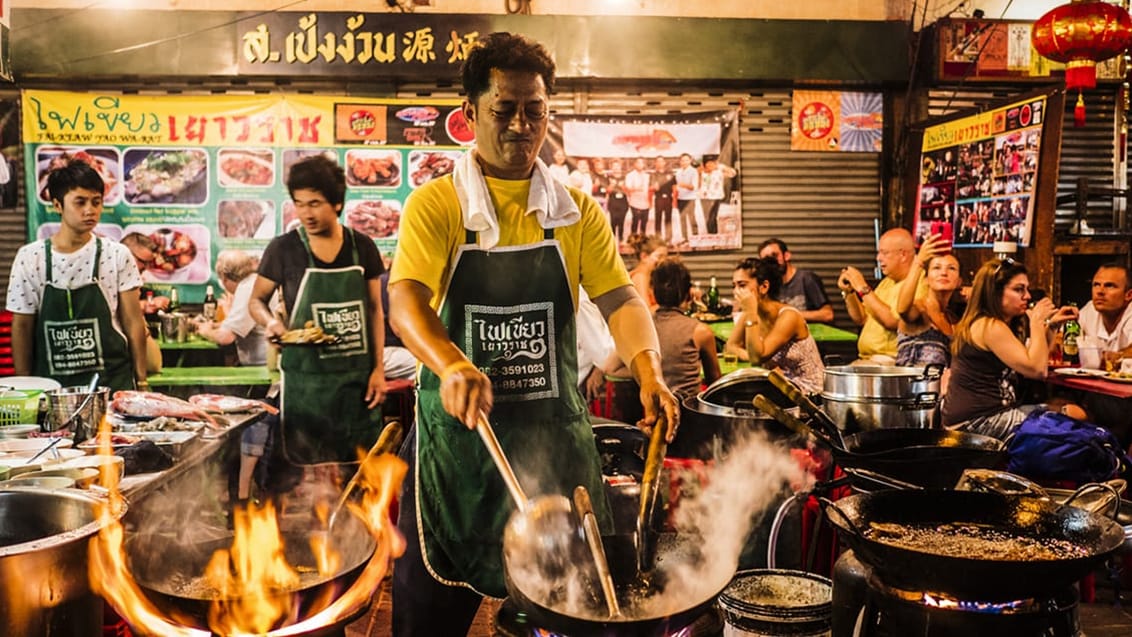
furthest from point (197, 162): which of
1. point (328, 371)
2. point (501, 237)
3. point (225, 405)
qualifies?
point (501, 237)

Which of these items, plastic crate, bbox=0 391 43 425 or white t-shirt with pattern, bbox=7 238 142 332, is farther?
white t-shirt with pattern, bbox=7 238 142 332

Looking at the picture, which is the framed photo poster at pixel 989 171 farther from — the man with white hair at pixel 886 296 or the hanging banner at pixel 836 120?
the man with white hair at pixel 886 296

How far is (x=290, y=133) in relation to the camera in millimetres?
8883

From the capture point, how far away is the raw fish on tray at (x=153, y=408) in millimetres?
4281

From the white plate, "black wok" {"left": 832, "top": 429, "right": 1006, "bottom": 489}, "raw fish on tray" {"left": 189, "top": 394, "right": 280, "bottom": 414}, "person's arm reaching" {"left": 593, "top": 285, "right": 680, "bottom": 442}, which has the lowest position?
"raw fish on tray" {"left": 189, "top": 394, "right": 280, "bottom": 414}

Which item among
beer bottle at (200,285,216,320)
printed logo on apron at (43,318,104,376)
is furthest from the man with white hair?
beer bottle at (200,285,216,320)

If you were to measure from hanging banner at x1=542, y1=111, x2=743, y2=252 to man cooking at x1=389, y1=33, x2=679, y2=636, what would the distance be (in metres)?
6.62

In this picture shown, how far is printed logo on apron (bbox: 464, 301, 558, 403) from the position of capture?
100 inches

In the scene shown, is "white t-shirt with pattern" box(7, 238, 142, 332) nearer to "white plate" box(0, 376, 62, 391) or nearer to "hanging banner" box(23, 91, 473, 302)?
"white plate" box(0, 376, 62, 391)

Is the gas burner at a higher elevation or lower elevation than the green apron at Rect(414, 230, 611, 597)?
lower

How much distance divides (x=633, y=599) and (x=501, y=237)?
1104mm

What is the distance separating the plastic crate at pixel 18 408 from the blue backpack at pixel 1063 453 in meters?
4.58

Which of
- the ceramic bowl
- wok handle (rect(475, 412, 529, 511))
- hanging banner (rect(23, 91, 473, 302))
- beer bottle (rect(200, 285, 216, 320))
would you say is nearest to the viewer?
wok handle (rect(475, 412, 529, 511))

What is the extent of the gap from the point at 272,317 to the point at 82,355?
40.7 inches
